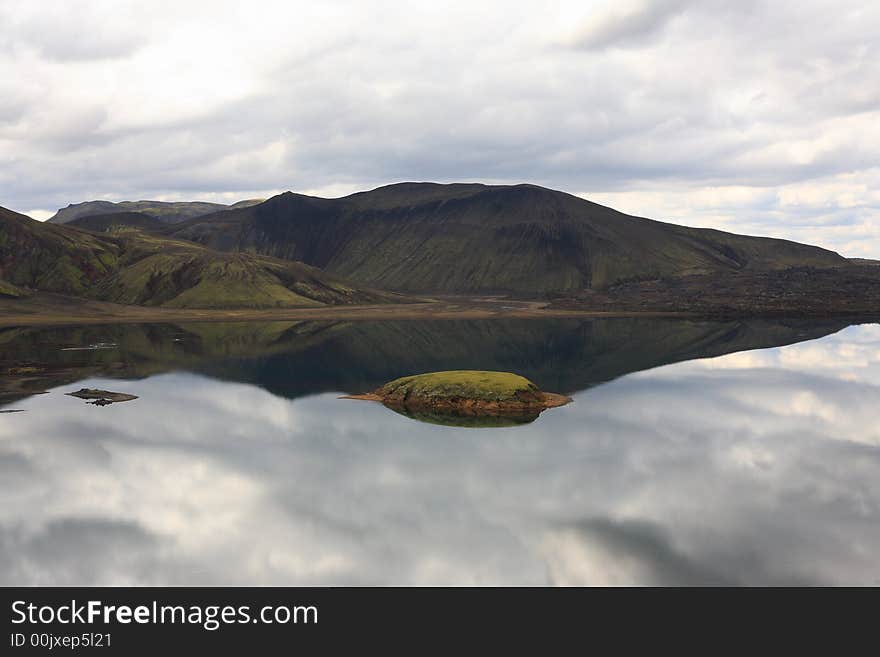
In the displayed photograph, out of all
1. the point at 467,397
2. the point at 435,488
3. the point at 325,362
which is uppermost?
the point at 467,397

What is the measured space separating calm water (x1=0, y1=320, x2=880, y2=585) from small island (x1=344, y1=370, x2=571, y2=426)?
15.7ft

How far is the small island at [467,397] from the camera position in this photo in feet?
338

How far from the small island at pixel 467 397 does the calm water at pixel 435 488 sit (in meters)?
4.79

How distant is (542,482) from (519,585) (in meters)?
22.9

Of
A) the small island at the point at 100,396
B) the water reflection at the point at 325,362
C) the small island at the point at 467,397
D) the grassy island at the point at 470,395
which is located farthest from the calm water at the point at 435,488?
the water reflection at the point at 325,362

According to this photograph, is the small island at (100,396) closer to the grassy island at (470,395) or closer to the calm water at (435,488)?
the calm water at (435,488)

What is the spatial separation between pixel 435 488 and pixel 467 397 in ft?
138

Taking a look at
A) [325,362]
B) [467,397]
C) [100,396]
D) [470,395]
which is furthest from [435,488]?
[325,362]

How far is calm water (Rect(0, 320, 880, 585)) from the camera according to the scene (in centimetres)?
4781

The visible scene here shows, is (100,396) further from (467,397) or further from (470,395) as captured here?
(470,395)

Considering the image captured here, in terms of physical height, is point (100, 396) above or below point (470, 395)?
below

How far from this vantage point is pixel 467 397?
10650 cm
